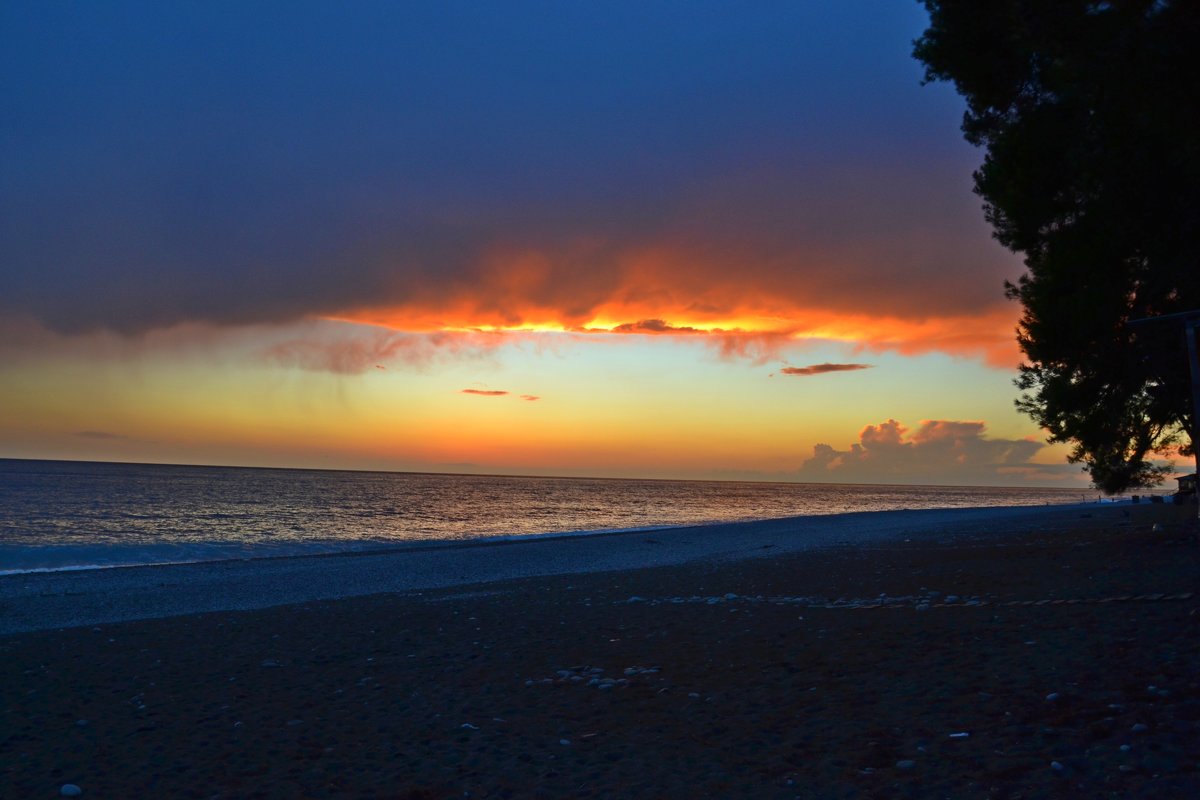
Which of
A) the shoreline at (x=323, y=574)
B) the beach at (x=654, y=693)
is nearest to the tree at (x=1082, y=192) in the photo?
the beach at (x=654, y=693)

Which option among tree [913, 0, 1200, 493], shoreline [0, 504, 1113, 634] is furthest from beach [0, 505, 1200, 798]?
tree [913, 0, 1200, 493]

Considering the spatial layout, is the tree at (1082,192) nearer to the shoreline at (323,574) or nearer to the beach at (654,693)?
the beach at (654,693)

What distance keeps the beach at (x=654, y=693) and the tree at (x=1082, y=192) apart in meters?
5.17

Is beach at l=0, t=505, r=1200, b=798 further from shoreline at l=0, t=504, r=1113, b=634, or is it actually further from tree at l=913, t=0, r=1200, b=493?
tree at l=913, t=0, r=1200, b=493

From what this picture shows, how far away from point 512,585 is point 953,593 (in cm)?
1241

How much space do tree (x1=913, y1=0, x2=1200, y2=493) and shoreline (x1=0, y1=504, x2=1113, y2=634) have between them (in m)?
12.9

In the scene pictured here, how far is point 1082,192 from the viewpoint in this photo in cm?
1800

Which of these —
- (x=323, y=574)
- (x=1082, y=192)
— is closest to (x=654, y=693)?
(x=1082, y=192)

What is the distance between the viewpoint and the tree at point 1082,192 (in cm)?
1141

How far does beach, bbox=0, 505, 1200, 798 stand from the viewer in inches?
255

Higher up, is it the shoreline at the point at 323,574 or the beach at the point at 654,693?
the beach at the point at 654,693

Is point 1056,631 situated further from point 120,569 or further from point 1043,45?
point 120,569

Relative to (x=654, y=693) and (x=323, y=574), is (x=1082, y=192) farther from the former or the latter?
(x=323, y=574)

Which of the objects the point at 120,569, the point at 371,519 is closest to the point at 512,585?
the point at 120,569
